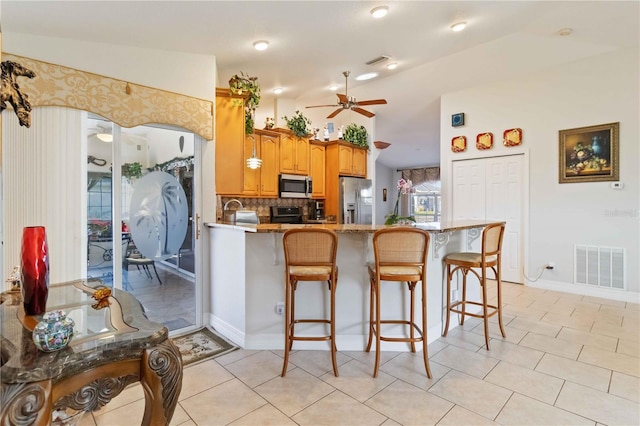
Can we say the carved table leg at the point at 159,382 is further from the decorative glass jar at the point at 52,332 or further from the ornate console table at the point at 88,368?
the decorative glass jar at the point at 52,332

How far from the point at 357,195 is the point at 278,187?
63.5 inches

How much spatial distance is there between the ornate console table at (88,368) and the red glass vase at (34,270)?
62 mm

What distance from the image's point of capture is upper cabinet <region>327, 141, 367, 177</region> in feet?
19.1

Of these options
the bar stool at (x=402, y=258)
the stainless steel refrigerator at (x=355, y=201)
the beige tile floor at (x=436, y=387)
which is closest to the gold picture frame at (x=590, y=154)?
the beige tile floor at (x=436, y=387)

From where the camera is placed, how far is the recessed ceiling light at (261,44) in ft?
10.7

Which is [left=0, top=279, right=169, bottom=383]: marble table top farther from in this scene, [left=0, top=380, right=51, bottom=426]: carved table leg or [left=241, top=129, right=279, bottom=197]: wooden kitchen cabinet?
[left=241, top=129, right=279, bottom=197]: wooden kitchen cabinet

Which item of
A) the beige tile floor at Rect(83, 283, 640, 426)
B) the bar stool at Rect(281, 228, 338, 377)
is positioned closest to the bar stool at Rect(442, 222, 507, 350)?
the beige tile floor at Rect(83, 283, 640, 426)

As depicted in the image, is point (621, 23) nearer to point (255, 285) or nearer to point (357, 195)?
point (357, 195)

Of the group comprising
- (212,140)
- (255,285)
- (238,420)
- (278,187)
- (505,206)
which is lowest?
(238,420)

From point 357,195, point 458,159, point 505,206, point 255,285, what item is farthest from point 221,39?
point 505,206

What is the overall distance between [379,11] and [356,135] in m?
3.31

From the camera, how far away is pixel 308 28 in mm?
3098

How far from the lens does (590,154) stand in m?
4.20

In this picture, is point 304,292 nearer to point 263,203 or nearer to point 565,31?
point 263,203
